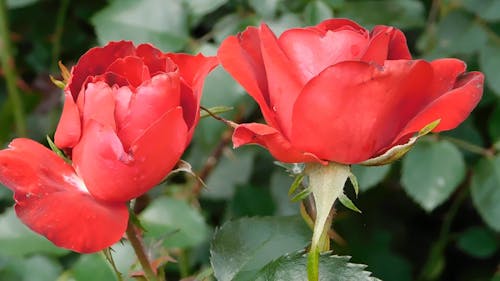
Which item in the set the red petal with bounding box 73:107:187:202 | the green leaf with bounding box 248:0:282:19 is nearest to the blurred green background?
the green leaf with bounding box 248:0:282:19

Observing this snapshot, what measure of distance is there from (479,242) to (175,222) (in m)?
0.48

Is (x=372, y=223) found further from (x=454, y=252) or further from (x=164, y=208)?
(x=164, y=208)

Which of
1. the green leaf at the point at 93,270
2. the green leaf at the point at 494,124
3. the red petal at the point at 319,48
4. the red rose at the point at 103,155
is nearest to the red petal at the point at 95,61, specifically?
the red rose at the point at 103,155

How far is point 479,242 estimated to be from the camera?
46.9 inches

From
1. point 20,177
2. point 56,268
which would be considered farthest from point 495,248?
point 20,177

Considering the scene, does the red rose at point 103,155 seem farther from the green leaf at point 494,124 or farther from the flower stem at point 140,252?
the green leaf at point 494,124

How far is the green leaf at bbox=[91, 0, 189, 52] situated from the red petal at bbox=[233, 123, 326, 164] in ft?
1.60

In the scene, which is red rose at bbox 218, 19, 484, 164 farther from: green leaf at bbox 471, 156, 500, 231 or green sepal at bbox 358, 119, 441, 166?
green leaf at bbox 471, 156, 500, 231

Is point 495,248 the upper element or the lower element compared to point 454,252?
upper

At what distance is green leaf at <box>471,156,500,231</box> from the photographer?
1.00 metres

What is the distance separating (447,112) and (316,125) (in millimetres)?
81

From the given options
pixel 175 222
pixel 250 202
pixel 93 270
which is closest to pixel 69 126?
pixel 93 270

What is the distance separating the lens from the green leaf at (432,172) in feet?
3.14

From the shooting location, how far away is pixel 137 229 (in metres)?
0.59
